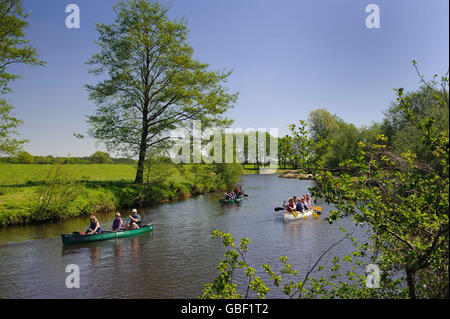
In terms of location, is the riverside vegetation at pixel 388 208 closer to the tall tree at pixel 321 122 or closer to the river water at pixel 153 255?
the river water at pixel 153 255

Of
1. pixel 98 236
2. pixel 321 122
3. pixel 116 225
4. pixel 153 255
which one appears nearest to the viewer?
pixel 153 255

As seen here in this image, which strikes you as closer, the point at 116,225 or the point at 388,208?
the point at 388,208

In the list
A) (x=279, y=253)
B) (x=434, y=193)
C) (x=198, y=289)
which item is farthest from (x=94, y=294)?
(x=434, y=193)

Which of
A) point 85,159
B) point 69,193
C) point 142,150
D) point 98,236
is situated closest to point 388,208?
point 98,236

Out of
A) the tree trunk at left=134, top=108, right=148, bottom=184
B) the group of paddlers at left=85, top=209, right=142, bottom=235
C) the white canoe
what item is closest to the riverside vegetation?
the group of paddlers at left=85, top=209, right=142, bottom=235

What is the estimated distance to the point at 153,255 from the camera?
15016mm

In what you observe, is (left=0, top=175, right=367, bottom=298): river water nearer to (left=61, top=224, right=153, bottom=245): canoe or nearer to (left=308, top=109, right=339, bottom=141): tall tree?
(left=61, top=224, right=153, bottom=245): canoe

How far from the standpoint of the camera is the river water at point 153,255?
437 inches

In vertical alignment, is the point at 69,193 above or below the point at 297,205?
above

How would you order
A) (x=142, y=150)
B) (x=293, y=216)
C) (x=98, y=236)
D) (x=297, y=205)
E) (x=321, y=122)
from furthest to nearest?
(x=321, y=122) → (x=142, y=150) → (x=297, y=205) → (x=293, y=216) → (x=98, y=236)

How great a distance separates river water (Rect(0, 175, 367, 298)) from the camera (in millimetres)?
11094

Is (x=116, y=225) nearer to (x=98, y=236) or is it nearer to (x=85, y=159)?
(x=98, y=236)

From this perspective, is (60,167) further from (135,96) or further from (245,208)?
(245,208)

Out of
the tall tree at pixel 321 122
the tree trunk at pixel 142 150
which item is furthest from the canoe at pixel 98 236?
the tall tree at pixel 321 122
